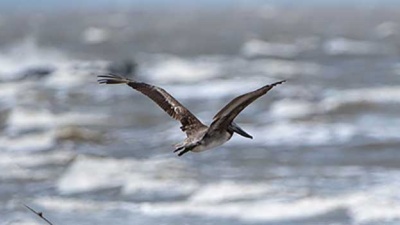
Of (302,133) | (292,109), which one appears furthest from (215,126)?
(292,109)

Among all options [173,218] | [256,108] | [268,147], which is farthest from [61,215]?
[256,108]

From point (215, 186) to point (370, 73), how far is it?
24621 millimetres

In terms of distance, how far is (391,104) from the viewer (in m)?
29.0

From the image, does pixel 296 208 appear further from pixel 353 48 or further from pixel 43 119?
pixel 353 48

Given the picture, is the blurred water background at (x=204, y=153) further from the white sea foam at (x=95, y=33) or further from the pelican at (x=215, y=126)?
the white sea foam at (x=95, y=33)

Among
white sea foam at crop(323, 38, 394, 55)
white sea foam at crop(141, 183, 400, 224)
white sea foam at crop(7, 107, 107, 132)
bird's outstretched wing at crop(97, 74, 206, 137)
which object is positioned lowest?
bird's outstretched wing at crop(97, 74, 206, 137)

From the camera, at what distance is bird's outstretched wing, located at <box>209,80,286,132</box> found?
832cm

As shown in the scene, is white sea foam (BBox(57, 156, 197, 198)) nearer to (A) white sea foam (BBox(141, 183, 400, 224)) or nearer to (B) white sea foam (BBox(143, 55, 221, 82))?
(A) white sea foam (BBox(141, 183, 400, 224))

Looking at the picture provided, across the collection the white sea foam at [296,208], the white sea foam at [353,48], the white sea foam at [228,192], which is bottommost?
the white sea foam at [296,208]

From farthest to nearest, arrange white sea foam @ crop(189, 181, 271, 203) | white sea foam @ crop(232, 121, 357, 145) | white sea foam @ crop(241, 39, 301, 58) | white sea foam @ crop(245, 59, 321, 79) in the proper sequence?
white sea foam @ crop(241, 39, 301, 58) < white sea foam @ crop(245, 59, 321, 79) < white sea foam @ crop(232, 121, 357, 145) < white sea foam @ crop(189, 181, 271, 203)

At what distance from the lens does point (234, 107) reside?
8.42 metres

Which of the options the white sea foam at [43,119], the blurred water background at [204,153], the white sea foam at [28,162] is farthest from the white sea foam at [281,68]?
the white sea foam at [28,162]

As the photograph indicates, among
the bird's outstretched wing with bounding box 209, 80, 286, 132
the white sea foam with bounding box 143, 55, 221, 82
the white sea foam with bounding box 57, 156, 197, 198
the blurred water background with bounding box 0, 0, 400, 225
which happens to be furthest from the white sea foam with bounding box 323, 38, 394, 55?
the bird's outstretched wing with bounding box 209, 80, 286, 132

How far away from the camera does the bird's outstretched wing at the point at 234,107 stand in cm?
832
